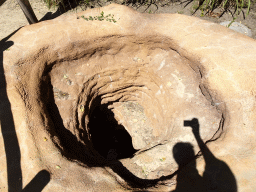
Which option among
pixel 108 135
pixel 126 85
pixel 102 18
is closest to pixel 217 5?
pixel 126 85

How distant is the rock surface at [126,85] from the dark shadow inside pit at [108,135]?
605 millimetres

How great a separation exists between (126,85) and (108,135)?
5.79ft

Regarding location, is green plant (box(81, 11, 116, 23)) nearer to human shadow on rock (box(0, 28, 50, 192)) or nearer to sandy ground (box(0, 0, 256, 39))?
human shadow on rock (box(0, 28, 50, 192))

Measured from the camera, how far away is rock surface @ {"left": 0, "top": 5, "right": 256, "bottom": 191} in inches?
105

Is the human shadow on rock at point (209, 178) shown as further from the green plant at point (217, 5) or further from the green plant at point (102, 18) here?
the green plant at point (217, 5)

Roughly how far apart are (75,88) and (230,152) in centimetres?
330

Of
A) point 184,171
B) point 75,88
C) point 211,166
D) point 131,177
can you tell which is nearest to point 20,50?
point 75,88

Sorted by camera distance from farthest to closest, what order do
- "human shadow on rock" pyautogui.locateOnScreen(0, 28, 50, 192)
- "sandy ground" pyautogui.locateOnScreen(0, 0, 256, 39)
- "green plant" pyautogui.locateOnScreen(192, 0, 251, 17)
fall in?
"green plant" pyautogui.locateOnScreen(192, 0, 251, 17) → "sandy ground" pyautogui.locateOnScreen(0, 0, 256, 39) → "human shadow on rock" pyautogui.locateOnScreen(0, 28, 50, 192)

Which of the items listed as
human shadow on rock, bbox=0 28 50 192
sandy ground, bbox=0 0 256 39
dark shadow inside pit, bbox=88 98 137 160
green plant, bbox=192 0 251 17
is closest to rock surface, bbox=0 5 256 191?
human shadow on rock, bbox=0 28 50 192

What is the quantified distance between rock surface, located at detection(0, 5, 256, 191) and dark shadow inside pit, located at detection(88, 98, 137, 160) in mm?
605

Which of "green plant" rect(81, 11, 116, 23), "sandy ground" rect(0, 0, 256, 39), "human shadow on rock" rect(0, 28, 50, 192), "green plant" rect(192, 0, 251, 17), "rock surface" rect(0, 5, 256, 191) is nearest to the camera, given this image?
"human shadow on rock" rect(0, 28, 50, 192)

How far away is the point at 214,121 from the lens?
3512 mm

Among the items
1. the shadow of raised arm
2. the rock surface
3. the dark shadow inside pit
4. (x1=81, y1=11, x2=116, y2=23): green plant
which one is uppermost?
(x1=81, y1=11, x2=116, y2=23): green plant

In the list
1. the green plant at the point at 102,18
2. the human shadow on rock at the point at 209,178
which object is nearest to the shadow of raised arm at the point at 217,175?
the human shadow on rock at the point at 209,178
